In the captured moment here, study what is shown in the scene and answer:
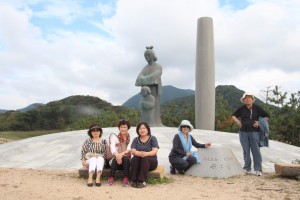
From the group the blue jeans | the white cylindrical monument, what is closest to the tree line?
the white cylindrical monument

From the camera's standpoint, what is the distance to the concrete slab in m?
7.59

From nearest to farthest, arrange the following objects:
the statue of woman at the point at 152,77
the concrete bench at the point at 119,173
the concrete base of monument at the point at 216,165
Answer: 1. the concrete bench at the point at 119,173
2. the concrete base of monument at the point at 216,165
3. the statue of woman at the point at 152,77

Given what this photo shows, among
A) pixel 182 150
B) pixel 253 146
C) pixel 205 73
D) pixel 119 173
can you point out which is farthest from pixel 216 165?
pixel 205 73

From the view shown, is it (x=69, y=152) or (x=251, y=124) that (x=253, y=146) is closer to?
(x=251, y=124)

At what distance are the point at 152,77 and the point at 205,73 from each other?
2821 mm

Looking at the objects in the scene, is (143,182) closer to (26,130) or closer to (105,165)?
(105,165)

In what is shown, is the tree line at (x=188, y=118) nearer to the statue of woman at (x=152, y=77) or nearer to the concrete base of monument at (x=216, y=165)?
the statue of woman at (x=152, y=77)

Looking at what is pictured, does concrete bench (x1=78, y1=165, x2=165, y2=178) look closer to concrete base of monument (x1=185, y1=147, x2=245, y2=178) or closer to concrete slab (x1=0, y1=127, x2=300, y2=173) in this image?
concrete base of monument (x1=185, y1=147, x2=245, y2=178)

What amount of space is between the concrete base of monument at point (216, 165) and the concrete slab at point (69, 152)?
252 millimetres

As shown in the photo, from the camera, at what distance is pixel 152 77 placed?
37.9ft

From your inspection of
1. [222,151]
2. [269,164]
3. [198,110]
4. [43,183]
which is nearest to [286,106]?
[198,110]

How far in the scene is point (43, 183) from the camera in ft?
17.3

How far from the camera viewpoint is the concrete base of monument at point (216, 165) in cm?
630

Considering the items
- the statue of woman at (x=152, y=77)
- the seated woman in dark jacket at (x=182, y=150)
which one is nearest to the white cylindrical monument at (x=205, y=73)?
the statue of woman at (x=152, y=77)
